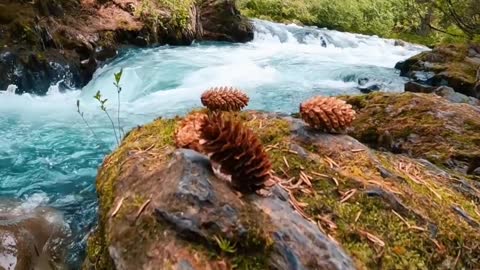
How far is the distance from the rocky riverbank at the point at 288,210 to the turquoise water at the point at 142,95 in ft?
6.71

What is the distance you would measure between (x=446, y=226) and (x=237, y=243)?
38.6 inches

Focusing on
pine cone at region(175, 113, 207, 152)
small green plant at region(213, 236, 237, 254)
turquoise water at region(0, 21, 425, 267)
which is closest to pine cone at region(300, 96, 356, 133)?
pine cone at region(175, 113, 207, 152)

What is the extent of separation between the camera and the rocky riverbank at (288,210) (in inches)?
60.5

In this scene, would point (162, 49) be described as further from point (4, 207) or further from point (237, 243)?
point (237, 243)

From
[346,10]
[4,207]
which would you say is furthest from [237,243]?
[346,10]

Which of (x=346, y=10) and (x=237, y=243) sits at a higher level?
(x=237, y=243)

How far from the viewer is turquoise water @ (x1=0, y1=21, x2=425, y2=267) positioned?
5.08m

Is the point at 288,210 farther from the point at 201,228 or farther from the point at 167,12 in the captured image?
the point at 167,12

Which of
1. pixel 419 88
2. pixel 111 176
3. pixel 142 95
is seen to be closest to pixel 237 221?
pixel 111 176

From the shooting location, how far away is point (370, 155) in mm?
2391

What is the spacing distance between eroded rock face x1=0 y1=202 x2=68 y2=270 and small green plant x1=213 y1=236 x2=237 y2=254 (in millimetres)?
2531

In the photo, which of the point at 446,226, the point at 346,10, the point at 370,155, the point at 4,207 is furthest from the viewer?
the point at 346,10

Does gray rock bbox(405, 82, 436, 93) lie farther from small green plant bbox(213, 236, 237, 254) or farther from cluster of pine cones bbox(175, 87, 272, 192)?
small green plant bbox(213, 236, 237, 254)

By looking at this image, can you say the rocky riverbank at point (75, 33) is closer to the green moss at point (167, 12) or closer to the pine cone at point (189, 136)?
the green moss at point (167, 12)
